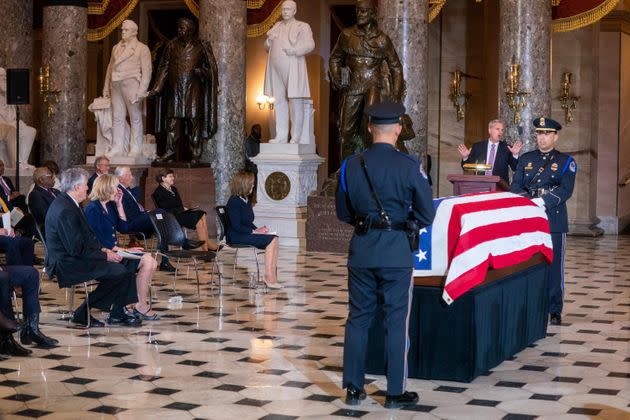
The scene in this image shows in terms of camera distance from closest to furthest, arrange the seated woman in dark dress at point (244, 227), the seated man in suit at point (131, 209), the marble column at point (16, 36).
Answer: the seated woman in dark dress at point (244, 227), the seated man in suit at point (131, 209), the marble column at point (16, 36)

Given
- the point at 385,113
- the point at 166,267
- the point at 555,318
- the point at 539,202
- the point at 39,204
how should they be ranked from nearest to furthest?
the point at 385,113, the point at 539,202, the point at 555,318, the point at 39,204, the point at 166,267

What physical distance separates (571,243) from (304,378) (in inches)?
419

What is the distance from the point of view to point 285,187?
16.1 m

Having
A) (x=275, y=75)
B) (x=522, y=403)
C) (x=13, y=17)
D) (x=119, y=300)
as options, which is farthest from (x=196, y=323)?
(x=13, y=17)

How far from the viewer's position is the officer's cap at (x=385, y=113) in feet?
21.1

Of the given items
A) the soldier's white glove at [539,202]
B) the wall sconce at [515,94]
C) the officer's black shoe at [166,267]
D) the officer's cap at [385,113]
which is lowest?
the officer's black shoe at [166,267]

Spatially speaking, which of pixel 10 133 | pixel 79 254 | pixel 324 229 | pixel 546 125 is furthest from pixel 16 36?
pixel 546 125

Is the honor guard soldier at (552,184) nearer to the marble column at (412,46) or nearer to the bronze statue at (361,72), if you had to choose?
the bronze statue at (361,72)

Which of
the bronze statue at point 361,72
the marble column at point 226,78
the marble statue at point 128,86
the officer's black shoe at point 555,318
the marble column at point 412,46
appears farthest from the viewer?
the marble column at point 226,78

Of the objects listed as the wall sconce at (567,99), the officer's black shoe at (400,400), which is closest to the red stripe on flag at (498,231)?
the officer's black shoe at (400,400)

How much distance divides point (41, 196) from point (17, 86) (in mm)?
4445

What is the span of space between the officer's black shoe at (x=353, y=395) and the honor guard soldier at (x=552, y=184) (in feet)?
10.4

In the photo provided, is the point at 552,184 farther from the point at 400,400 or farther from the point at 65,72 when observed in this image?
the point at 65,72

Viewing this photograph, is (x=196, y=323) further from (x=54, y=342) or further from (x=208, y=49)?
(x=208, y=49)
